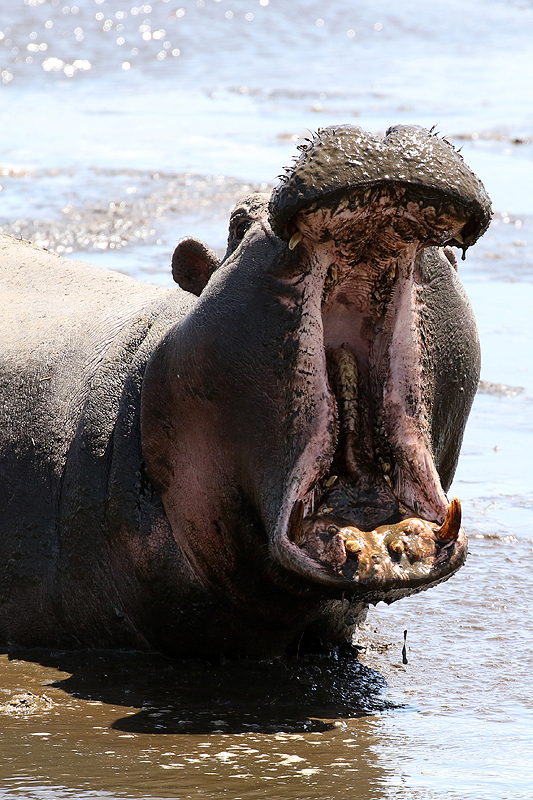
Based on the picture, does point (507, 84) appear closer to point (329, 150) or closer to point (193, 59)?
point (193, 59)

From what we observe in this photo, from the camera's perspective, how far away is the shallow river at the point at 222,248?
12.6 ft

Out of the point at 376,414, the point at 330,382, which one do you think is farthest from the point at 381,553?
the point at 330,382

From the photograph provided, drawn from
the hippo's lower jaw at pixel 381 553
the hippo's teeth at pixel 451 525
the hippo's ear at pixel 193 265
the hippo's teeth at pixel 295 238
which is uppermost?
the hippo's teeth at pixel 295 238

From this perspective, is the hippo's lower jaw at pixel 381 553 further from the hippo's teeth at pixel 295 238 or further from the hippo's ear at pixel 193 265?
the hippo's ear at pixel 193 265

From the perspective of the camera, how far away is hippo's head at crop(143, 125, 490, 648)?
3730 millimetres

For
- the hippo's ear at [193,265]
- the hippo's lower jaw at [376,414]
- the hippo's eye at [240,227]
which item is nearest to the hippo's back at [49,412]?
the hippo's ear at [193,265]

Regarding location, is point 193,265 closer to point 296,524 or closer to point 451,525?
point 296,524

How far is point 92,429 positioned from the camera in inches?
186

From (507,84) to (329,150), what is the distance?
17.8 metres

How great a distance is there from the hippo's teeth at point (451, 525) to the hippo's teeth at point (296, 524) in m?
0.37

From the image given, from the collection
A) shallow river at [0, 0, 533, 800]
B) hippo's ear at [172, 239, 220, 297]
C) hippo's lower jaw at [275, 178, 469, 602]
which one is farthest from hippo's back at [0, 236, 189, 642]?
hippo's lower jaw at [275, 178, 469, 602]

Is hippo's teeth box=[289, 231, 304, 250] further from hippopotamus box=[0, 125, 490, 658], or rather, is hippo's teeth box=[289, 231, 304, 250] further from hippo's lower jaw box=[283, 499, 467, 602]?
hippo's lower jaw box=[283, 499, 467, 602]

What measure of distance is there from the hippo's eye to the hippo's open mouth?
0.44 metres

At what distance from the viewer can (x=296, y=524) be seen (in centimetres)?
386
